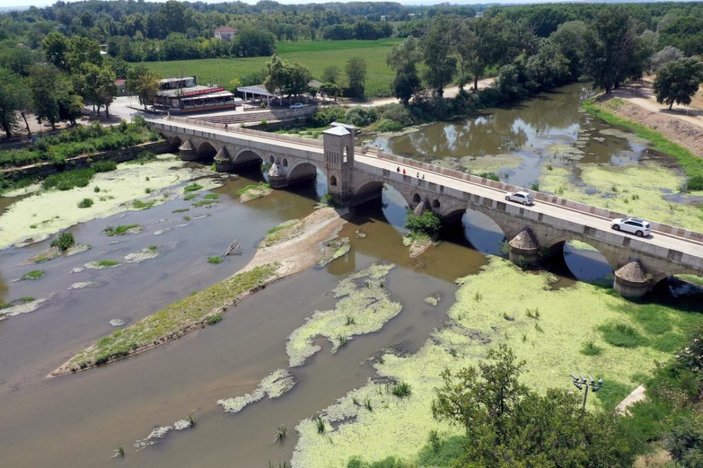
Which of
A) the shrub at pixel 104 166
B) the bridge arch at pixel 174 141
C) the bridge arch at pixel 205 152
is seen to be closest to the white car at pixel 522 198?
the bridge arch at pixel 205 152

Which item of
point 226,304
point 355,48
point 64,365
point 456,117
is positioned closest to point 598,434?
point 226,304

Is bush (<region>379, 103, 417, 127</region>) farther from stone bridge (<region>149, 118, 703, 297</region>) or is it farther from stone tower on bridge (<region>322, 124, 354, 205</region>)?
stone tower on bridge (<region>322, 124, 354, 205</region>)

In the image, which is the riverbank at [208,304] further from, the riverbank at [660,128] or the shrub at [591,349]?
the riverbank at [660,128]

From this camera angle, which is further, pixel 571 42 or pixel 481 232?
pixel 571 42

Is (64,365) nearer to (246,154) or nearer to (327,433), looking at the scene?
(327,433)

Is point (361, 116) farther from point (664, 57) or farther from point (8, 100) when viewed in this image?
point (664, 57)

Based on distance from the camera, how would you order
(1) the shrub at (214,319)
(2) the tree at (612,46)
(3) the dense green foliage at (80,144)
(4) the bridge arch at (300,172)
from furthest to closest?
(2) the tree at (612,46) < (3) the dense green foliage at (80,144) < (4) the bridge arch at (300,172) < (1) the shrub at (214,319)

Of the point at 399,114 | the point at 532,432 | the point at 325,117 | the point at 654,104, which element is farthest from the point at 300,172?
the point at 654,104
